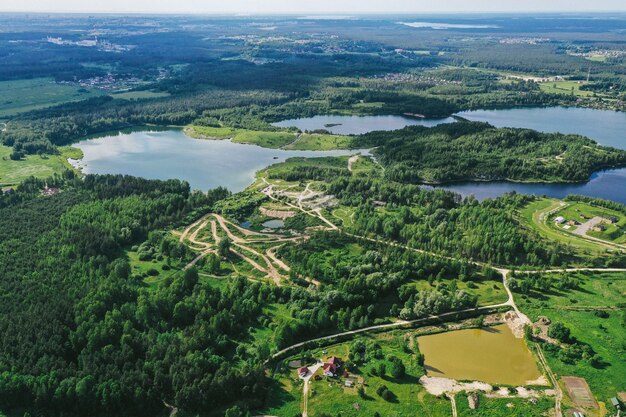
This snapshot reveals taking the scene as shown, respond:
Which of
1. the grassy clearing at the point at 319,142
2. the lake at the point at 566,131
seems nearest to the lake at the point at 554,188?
the lake at the point at 566,131

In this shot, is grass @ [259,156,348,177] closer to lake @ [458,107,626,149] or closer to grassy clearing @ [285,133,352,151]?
grassy clearing @ [285,133,352,151]

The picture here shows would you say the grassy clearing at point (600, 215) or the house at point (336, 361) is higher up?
the grassy clearing at point (600, 215)

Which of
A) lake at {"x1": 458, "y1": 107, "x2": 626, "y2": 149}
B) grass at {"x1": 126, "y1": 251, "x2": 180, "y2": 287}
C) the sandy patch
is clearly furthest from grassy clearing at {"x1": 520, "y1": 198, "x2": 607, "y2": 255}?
grass at {"x1": 126, "y1": 251, "x2": 180, "y2": 287}

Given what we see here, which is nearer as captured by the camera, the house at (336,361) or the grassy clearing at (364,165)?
the house at (336,361)

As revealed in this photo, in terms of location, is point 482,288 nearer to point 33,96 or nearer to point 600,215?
point 600,215

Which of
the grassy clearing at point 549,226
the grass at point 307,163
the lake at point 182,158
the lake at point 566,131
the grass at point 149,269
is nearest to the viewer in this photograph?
the grass at point 149,269

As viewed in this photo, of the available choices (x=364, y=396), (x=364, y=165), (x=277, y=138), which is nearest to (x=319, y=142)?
(x=277, y=138)

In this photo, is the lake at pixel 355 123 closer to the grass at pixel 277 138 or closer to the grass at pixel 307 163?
the grass at pixel 277 138
